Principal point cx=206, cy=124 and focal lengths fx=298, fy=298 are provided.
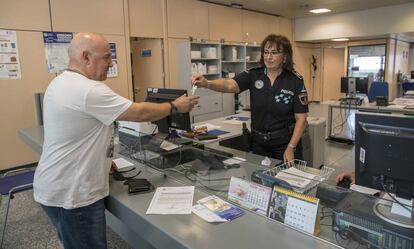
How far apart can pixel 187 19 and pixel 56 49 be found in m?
2.74

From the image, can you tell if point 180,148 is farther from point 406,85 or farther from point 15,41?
point 406,85

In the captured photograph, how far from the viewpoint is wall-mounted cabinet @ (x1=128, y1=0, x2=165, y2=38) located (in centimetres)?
531

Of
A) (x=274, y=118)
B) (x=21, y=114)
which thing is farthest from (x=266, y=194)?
(x=21, y=114)

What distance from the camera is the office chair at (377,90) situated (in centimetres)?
572

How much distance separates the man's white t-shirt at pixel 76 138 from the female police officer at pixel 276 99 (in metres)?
0.93

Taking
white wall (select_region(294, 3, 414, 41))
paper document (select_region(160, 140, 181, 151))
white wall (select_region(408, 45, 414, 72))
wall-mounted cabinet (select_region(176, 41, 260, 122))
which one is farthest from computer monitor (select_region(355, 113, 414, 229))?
white wall (select_region(408, 45, 414, 72))

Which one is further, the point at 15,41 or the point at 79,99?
the point at 15,41

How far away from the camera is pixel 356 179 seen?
1.23 meters

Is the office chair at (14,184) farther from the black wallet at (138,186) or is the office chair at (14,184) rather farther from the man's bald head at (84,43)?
the man's bald head at (84,43)

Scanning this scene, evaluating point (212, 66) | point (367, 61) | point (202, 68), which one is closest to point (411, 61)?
point (367, 61)

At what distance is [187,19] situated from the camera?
6.19 meters

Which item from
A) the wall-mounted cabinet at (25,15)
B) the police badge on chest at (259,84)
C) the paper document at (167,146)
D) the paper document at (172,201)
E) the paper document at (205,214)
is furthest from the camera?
the wall-mounted cabinet at (25,15)

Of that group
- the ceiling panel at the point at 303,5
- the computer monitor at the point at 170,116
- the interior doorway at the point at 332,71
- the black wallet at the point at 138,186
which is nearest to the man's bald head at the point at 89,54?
the black wallet at the point at 138,186

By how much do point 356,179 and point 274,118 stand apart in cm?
113
